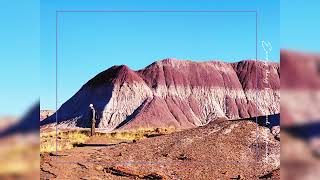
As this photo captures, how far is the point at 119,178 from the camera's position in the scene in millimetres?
6762

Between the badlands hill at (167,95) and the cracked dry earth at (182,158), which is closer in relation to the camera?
the cracked dry earth at (182,158)

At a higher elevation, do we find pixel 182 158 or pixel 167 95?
pixel 167 95

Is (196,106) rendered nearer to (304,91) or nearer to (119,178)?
(119,178)

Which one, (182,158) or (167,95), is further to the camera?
(167,95)

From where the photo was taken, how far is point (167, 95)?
21656 mm

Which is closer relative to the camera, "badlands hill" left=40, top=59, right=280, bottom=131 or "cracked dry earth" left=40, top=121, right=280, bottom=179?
"cracked dry earth" left=40, top=121, right=280, bottom=179

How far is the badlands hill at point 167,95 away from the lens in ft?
61.5

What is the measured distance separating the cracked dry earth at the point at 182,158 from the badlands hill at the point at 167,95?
880cm

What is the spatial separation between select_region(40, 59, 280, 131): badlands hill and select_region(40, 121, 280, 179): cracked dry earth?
28.9 ft

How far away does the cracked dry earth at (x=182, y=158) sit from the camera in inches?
270

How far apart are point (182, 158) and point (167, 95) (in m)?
14.1

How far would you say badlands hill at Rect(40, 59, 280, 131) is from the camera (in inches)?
738

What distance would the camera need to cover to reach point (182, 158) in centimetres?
761

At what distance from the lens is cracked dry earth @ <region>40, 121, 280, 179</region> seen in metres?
6.86
